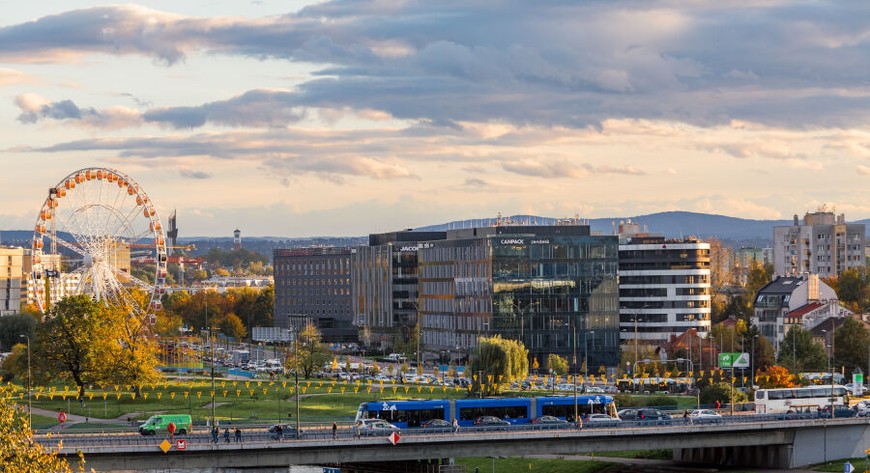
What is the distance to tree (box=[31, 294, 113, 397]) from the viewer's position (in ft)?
632

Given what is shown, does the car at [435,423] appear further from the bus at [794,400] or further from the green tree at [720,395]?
the green tree at [720,395]

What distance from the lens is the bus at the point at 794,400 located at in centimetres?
15100

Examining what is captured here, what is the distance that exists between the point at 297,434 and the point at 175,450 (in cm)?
939

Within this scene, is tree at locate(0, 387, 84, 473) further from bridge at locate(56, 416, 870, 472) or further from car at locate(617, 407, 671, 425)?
car at locate(617, 407, 671, 425)

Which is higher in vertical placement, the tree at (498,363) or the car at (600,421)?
the tree at (498,363)

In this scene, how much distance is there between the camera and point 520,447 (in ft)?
400

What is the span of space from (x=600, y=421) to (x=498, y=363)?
2467 inches

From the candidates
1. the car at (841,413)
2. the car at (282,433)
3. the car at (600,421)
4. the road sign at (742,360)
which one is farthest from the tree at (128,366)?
the car at (841,413)

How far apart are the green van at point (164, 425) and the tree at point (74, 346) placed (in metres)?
57.3

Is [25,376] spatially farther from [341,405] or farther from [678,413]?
[678,413]

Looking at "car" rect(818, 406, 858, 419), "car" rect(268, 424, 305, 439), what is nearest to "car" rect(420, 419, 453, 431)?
"car" rect(268, 424, 305, 439)

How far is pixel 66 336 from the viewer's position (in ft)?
634

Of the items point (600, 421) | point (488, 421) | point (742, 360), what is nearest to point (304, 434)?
point (488, 421)

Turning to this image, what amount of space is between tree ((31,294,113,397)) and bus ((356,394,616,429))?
196 feet
